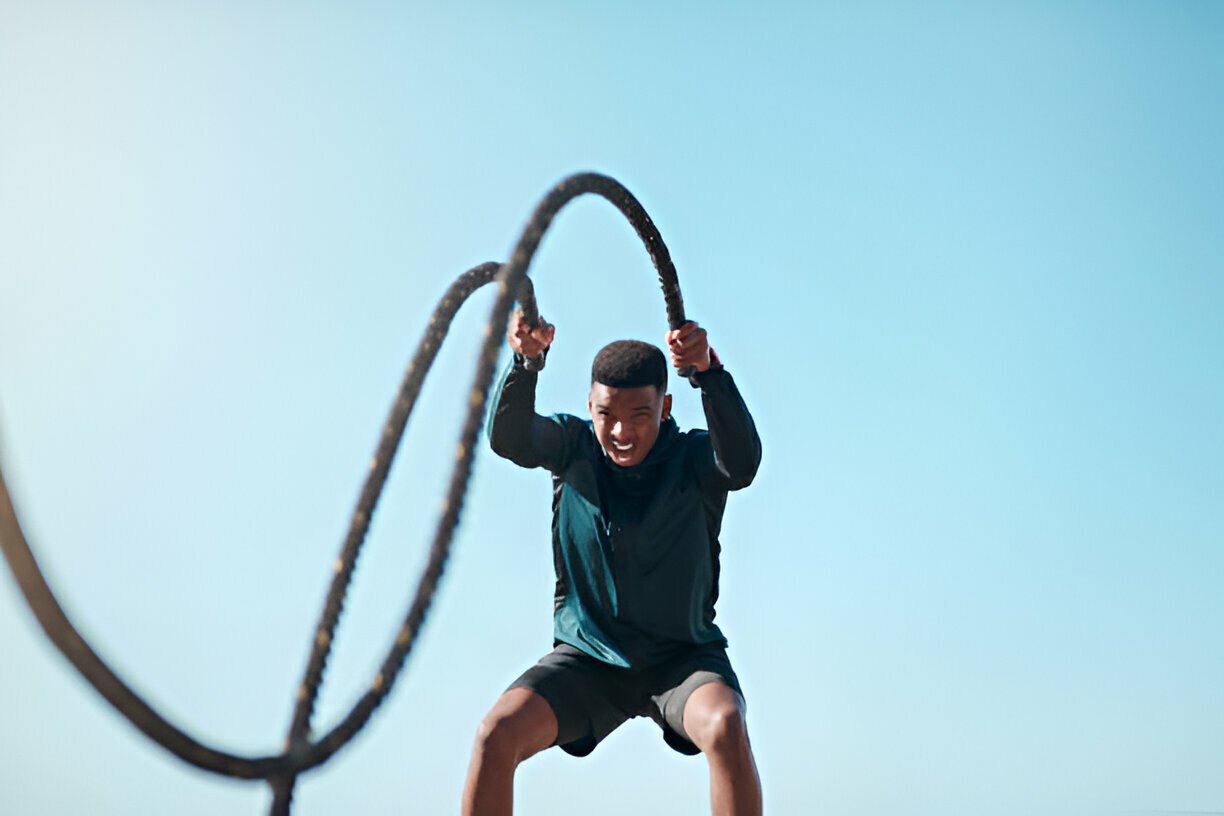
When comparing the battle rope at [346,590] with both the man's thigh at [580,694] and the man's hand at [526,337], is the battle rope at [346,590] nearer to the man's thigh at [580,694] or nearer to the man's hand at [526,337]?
the man's hand at [526,337]

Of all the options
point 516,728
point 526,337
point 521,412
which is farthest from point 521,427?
point 516,728

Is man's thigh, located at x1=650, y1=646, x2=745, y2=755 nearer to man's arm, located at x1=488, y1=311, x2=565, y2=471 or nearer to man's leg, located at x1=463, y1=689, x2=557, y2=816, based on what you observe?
man's leg, located at x1=463, y1=689, x2=557, y2=816

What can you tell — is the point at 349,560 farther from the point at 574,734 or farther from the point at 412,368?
the point at 574,734

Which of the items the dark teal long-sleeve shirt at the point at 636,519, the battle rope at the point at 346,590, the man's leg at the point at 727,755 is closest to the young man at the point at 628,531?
the dark teal long-sleeve shirt at the point at 636,519

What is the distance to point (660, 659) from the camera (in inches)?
237

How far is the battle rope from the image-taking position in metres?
3.09

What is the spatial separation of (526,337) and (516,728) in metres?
1.95

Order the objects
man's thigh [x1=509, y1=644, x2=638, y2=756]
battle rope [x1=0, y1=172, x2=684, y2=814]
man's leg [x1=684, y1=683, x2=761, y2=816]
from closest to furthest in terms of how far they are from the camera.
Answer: battle rope [x1=0, y1=172, x2=684, y2=814] < man's leg [x1=684, y1=683, x2=761, y2=816] < man's thigh [x1=509, y1=644, x2=638, y2=756]

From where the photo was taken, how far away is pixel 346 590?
434cm

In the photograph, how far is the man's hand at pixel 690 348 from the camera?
6141 millimetres

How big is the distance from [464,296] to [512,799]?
7.49ft

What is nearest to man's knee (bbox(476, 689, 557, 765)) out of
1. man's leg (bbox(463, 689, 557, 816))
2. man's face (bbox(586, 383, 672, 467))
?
man's leg (bbox(463, 689, 557, 816))

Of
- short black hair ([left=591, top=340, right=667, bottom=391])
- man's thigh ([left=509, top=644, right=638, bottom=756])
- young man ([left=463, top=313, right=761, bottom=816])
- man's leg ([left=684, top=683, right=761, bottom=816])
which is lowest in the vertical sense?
man's leg ([left=684, top=683, right=761, bottom=816])

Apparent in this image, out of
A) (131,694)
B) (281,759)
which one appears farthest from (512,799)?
(131,694)
